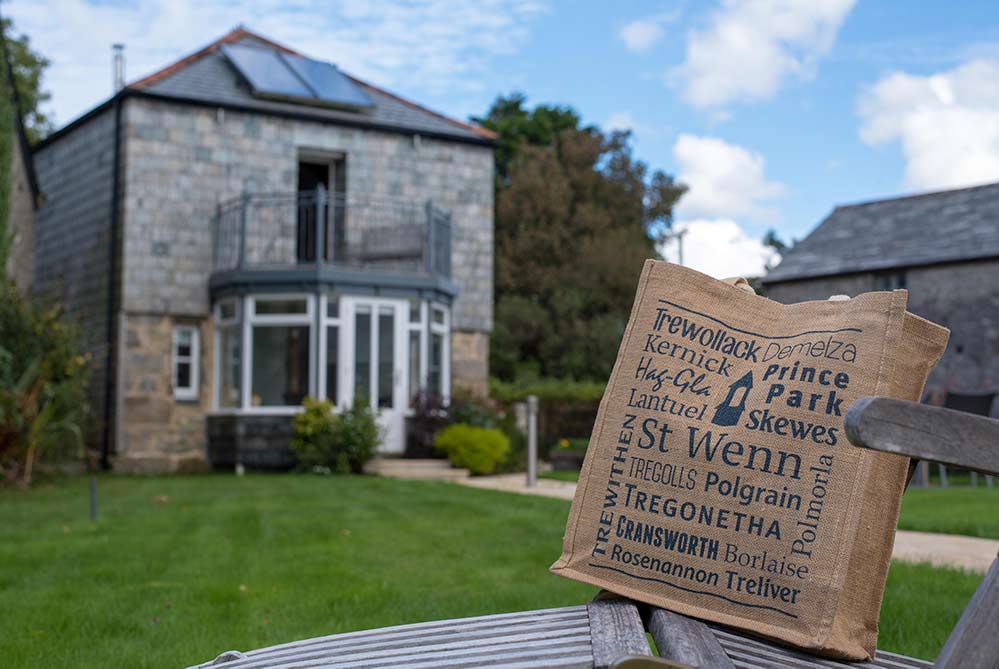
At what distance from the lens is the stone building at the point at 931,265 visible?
67.8 feet

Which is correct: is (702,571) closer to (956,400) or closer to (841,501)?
(841,501)

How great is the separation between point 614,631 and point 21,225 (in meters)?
16.4

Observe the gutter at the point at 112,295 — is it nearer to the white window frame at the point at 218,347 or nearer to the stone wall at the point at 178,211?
the stone wall at the point at 178,211

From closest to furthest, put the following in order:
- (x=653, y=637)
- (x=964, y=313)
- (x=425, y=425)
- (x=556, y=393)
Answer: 1. (x=653, y=637)
2. (x=425, y=425)
3. (x=556, y=393)
4. (x=964, y=313)

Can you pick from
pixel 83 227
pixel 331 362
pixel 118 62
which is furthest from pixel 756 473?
pixel 118 62

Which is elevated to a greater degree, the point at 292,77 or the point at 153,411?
the point at 292,77

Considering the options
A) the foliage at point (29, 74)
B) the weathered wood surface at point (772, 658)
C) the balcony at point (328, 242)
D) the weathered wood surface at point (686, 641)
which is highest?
the foliage at point (29, 74)

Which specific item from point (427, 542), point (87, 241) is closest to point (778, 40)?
point (87, 241)

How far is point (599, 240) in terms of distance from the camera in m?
26.3

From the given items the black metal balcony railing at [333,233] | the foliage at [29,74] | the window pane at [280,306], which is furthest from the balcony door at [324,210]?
the foliage at [29,74]

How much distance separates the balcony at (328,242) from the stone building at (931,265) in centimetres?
904

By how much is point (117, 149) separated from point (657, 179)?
16736 mm

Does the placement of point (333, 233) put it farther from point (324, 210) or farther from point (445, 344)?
point (445, 344)

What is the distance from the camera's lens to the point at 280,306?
15.4 metres
